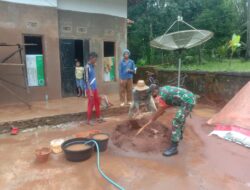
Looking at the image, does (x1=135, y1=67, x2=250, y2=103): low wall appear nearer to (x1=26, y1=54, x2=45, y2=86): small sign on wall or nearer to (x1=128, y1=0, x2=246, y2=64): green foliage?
(x1=128, y1=0, x2=246, y2=64): green foliage

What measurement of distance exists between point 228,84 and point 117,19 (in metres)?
4.74

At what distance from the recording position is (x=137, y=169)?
13.0ft

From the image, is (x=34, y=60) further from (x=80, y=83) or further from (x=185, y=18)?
(x=185, y=18)

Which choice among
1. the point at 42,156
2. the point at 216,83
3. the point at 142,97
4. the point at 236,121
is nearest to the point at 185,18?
the point at 216,83

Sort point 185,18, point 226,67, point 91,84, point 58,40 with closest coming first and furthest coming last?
point 91,84
point 58,40
point 226,67
point 185,18

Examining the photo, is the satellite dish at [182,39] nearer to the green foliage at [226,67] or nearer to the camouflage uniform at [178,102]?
the green foliage at [226,67]

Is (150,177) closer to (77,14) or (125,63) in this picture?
(125,63)

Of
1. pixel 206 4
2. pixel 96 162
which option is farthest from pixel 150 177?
pixel 206 4

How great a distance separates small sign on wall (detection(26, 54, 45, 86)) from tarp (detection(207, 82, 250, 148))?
536cm

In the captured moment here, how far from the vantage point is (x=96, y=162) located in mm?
4164

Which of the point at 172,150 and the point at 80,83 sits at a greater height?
the point at 80,83

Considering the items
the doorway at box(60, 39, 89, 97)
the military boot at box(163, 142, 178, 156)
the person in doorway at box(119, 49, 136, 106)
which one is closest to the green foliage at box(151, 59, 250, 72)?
the person in doorway at box(119, 49, 136, 106)

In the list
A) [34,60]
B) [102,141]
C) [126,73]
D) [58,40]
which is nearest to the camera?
[102,141]

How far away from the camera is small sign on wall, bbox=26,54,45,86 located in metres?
7.80
